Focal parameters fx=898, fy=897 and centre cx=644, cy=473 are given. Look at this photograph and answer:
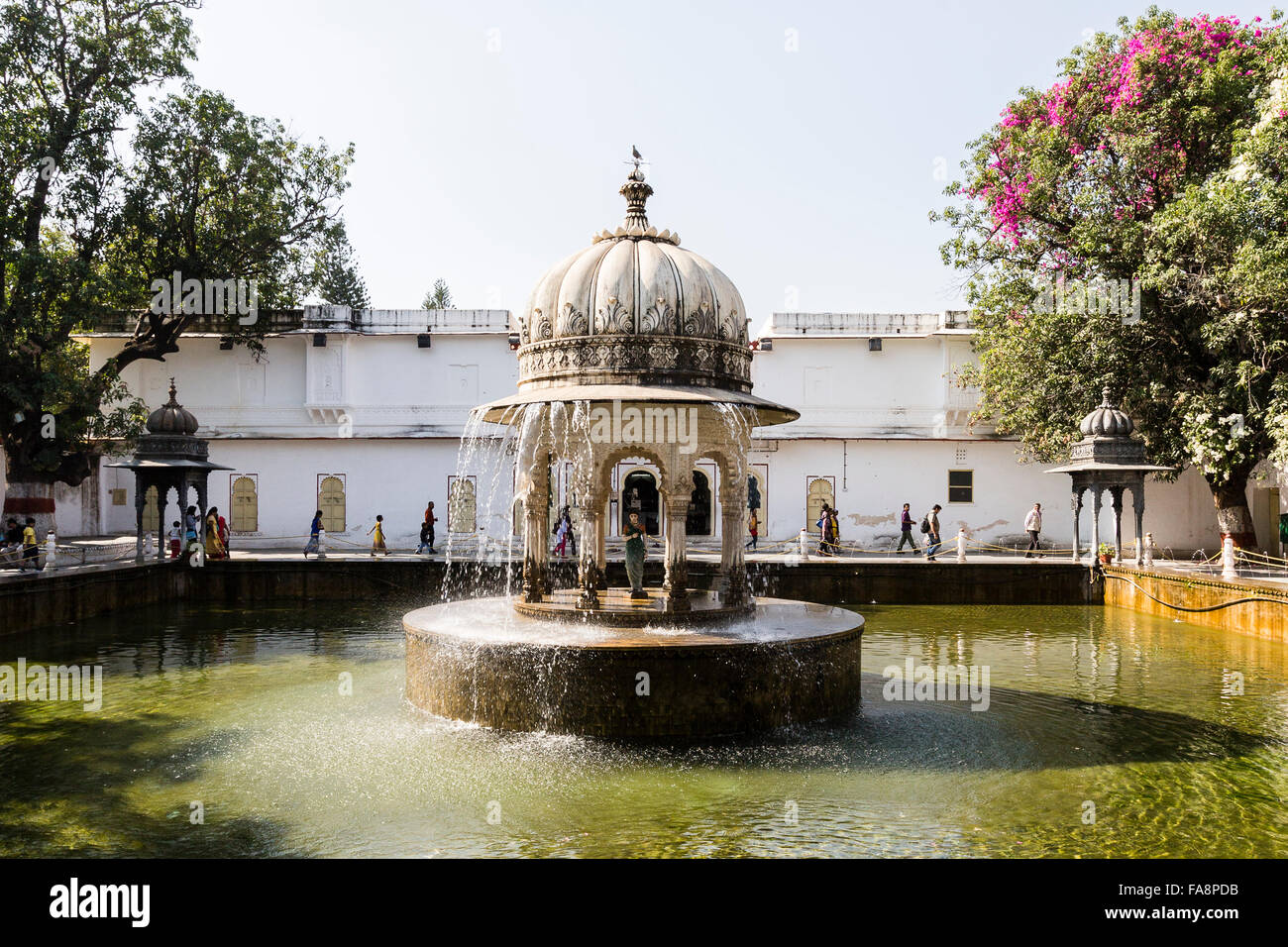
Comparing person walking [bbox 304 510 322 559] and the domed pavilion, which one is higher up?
the domed pavilion

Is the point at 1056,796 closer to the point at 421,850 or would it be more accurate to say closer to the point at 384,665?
the point at 421,850

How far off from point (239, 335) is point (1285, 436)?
24093mm

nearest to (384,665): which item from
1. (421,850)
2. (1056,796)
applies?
(421,850)

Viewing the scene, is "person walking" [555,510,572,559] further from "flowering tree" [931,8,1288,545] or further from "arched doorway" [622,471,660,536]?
"flowering tree" [931,8,1288,545]

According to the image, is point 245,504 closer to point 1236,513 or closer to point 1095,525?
point 1095,525

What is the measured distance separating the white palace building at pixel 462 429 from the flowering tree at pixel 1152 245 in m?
5.05

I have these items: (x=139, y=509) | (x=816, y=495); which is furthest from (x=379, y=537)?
(x=816, y=495)

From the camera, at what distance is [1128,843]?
17.9 ft

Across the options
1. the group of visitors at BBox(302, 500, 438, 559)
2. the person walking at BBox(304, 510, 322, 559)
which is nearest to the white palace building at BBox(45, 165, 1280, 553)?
the group of visitors at BBox(302, 500, 438, 559)

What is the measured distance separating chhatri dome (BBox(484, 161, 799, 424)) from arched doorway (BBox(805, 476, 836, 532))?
16.4 meters

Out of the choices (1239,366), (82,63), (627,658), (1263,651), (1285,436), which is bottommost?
(1263,651)

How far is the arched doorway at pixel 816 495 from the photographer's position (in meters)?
25.7

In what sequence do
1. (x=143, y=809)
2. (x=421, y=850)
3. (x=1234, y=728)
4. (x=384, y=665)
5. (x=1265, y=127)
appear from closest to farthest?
(x=421, y=850)
(x=143, y=809)
(x=1234, y=728)
(x=384, y=665)
(x=1265, y=127)

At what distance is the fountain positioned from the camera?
7.63m
